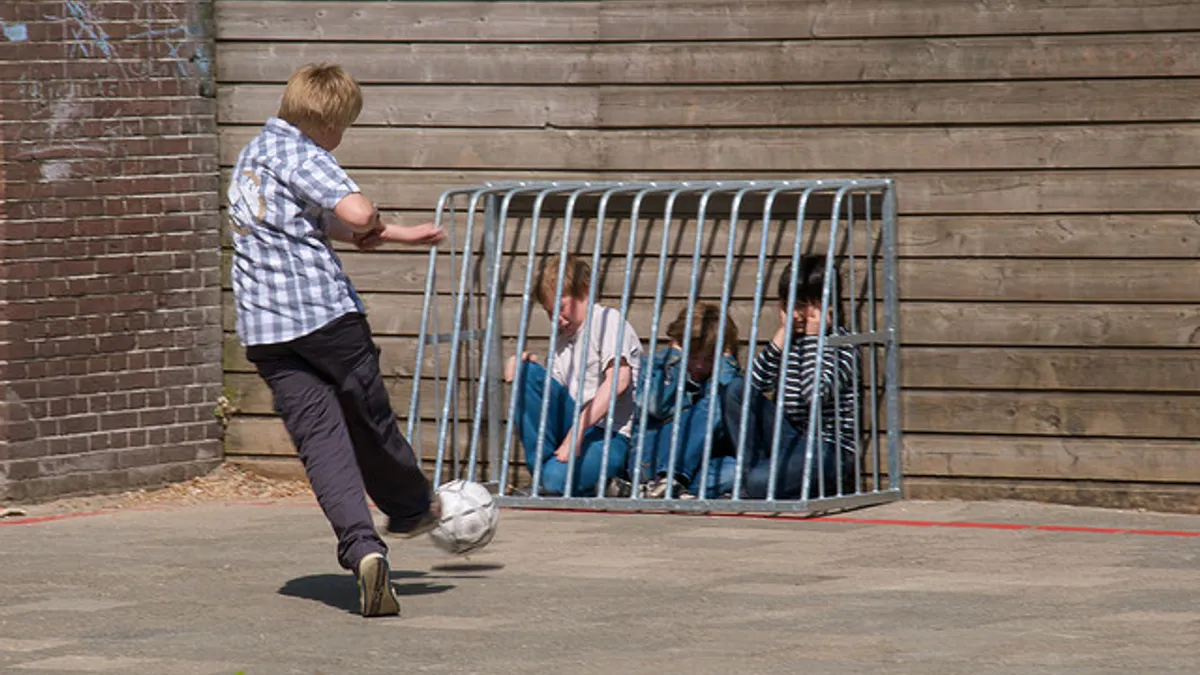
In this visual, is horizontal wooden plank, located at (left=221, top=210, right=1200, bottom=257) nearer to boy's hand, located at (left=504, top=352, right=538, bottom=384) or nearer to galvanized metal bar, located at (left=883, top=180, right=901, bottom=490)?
galvanized metal bar, located at (left=883, top=180, right=901, bottom=490)

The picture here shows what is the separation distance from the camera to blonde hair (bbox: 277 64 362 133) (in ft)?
21.9

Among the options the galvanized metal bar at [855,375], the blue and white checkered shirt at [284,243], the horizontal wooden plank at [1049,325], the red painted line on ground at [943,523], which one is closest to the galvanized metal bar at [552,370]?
the red painted line on ground at [943,523]

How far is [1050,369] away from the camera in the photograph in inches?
346

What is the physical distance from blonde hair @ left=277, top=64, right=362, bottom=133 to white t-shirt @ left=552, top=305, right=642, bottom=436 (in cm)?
262

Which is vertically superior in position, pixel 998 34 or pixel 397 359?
pixel 998 34

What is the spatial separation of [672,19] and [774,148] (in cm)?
72

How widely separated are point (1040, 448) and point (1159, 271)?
0.87 m

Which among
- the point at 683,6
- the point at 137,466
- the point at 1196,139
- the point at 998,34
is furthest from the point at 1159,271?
the point at 137,466

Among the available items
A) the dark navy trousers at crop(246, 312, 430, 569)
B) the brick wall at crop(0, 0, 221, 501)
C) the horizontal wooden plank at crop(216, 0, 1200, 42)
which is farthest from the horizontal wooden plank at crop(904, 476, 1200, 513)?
the brick wall at crop(0, 0, 221, 501)

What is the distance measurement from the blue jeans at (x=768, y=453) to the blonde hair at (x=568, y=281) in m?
0.85

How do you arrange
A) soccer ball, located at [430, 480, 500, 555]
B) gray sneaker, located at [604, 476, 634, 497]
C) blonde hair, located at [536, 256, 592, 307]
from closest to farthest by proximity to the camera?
soccer ball, located at [430, 480, 500, 555] → gray sneaker, located at [604, 476, 634, 497] → blonde hair, located at [536, 256, 592, 307]

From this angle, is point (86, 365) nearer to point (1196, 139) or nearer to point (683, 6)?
point (683, 6)

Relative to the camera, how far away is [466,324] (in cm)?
969

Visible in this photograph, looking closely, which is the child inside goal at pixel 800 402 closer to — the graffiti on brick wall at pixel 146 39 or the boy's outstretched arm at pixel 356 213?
the boy's outstretched arm at pixel 356 213
